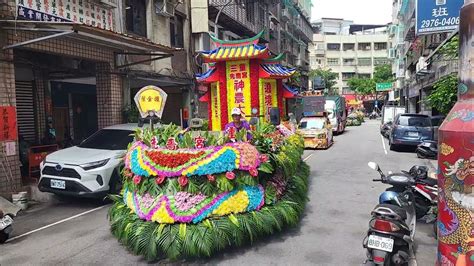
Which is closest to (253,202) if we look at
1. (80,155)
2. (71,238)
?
(71,238)

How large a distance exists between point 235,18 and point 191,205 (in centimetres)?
1686

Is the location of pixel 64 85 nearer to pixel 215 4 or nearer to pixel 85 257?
pixel 215 4

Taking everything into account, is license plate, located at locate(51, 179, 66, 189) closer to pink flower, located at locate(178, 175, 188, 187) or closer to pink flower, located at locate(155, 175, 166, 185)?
pink flower, located at locate(155, 175, 166, 185)

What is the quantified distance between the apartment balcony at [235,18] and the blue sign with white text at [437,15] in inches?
379

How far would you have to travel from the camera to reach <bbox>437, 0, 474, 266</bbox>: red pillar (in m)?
3.13

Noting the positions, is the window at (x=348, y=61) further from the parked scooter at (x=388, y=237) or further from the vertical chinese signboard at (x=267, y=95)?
the parked scooter at (x=388, y=237)

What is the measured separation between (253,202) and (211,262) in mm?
954

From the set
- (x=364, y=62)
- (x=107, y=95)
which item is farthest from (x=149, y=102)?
(x=364, y=62)

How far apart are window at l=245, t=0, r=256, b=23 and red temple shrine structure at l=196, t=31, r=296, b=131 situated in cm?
1440

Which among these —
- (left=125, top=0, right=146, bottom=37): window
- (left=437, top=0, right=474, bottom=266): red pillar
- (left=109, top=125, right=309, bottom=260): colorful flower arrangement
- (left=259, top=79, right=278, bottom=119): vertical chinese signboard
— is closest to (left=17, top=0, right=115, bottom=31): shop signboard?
(left=125, top=0, right=146, bottom=37): window

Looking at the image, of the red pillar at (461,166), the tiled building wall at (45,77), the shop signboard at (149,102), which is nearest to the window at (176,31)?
the tiled building wall at (45,77)

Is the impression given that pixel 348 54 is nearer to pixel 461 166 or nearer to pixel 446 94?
pixel 446 94

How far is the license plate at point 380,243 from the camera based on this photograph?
12.4ft

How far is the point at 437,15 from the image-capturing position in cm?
906
